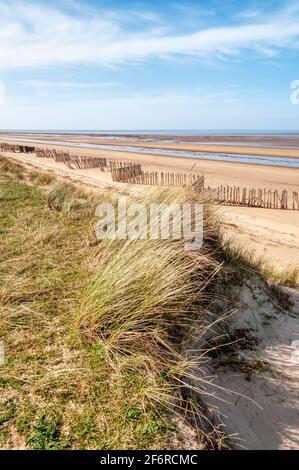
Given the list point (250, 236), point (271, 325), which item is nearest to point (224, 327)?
point (271, 325)

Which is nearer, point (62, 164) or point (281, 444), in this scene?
point (281, 444)

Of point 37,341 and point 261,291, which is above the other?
point 37,341

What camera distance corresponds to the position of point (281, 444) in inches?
112

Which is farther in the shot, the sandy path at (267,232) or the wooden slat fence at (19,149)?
the wooden slat fence at (19,149)

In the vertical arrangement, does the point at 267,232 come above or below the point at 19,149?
below

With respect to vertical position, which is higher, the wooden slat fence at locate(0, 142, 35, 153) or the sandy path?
the wooden slat fence at locate(0, 142, 35, 153)

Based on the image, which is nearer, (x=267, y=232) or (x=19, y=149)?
(x=267, y=232)

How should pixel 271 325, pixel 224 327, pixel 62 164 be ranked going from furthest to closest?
pixel 62 164 → pixel 271 325 → pixel 224 327

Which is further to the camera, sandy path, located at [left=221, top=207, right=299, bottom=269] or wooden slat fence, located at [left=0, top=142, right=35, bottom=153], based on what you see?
wooden slat fence, located at [left=0, top=142, right=35, bottom=153]

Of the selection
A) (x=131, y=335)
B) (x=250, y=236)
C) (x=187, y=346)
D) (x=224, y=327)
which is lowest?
(x=250, y=236)

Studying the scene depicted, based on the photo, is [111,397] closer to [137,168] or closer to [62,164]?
→ [137,168]

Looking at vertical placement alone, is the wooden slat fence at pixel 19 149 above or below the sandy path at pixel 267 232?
above
